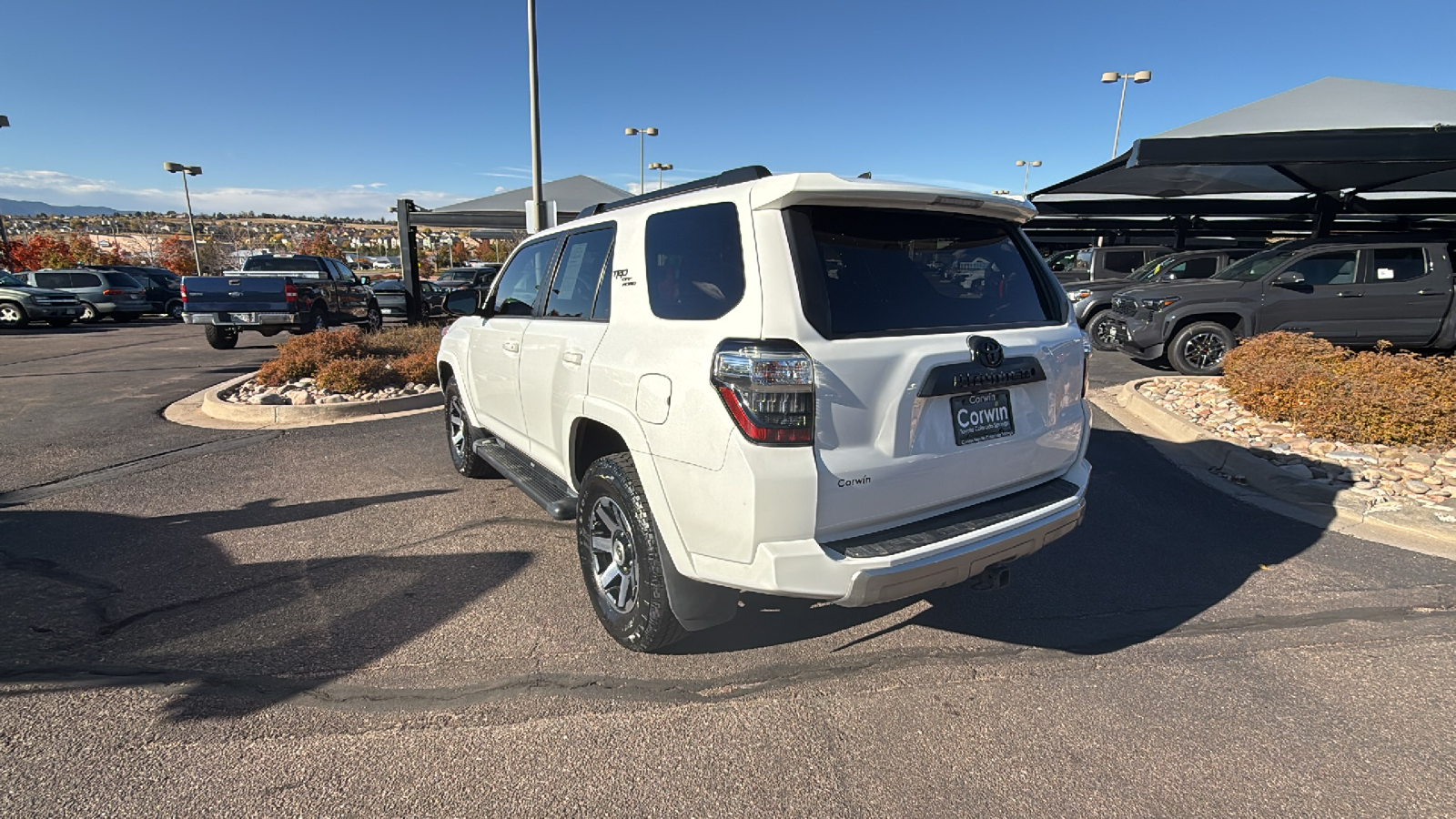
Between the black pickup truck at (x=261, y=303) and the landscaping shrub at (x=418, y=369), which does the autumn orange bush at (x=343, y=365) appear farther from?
the black pickup truck at (x=261, y=303)

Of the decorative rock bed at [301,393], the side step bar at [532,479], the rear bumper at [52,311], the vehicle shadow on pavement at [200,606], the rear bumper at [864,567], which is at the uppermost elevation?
the rear bumper at [864,567]

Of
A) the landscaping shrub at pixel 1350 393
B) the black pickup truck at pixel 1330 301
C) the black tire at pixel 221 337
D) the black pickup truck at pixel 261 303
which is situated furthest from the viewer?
the black tire at pixel 221 337

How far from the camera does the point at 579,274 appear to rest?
11.8 ft

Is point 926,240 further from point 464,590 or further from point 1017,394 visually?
point 464,590

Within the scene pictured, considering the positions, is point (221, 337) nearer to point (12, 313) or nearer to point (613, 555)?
point (12, 313)

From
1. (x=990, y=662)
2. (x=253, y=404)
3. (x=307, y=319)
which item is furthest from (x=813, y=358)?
(x=307, y=319)

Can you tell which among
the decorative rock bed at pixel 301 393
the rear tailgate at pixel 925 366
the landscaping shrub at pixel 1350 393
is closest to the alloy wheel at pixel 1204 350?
the landscaping shrub at pixel 1350 393

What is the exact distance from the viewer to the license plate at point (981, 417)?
8.45 feet

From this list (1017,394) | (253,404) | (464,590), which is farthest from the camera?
(253,404)

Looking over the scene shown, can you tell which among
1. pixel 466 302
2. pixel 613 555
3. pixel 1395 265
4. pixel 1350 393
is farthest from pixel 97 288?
pixel 1395 265

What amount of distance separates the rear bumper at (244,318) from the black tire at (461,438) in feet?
29.6

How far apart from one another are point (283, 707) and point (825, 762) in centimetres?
202

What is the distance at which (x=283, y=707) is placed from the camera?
262 centimetres

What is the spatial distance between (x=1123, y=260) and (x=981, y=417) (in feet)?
61.0
